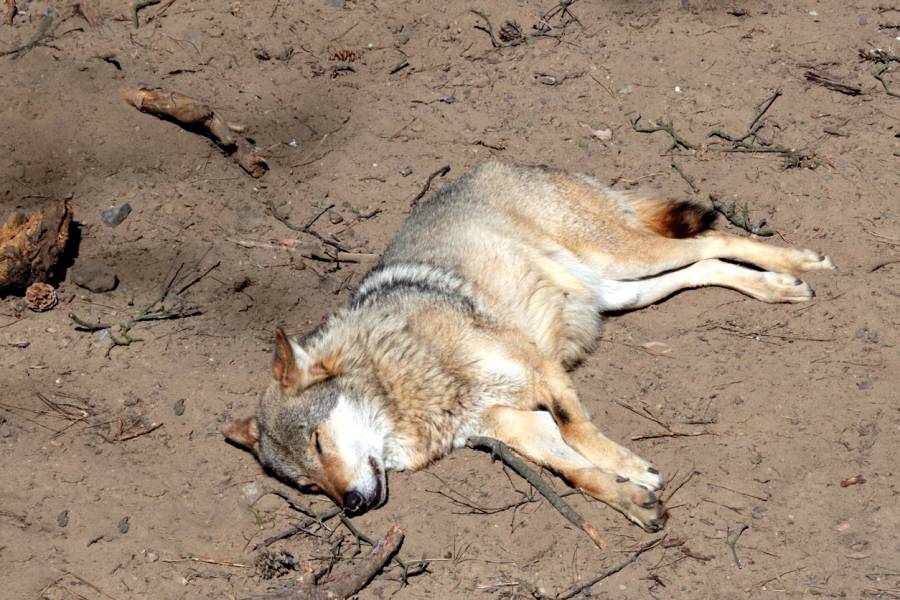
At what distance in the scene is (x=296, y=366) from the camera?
455 centimetres

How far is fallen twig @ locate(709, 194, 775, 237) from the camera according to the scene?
5.49 meters

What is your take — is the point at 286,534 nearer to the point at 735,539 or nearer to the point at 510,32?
the point at 735,539

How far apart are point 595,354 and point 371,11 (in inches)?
152

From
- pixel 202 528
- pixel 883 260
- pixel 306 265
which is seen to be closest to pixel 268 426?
pixel 202 528

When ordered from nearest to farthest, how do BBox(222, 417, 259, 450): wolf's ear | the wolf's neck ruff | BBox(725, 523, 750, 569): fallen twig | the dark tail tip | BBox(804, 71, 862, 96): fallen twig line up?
1. BBox(725, 523, 750, 569): fallen twig
2. BBox(222, 417, 259, 450): wolf's ear
3. the wolf's neck ruff
4. the dark tail tip
5. BBox(804, 71, 862, 96): fallen twig

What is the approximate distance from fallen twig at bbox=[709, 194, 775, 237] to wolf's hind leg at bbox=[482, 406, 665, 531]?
6.30ft

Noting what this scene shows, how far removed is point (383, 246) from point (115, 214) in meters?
1.95

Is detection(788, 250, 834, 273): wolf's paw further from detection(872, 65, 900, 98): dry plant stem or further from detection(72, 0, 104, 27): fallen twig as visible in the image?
detection(72, 0, 104, 27): fallen twig

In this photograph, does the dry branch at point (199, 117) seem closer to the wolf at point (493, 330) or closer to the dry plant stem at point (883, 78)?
the wolf at point (493, 330)

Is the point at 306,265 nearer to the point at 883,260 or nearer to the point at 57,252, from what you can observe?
the point at 57,252

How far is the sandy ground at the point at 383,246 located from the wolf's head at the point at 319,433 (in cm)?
21

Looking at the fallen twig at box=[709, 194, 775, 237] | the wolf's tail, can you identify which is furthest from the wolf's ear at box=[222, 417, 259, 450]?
the fallen twig at box=[709, 194, 775, 237]

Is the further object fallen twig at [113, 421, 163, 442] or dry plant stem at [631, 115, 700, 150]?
dry plant stem at [631, 115, 700, 150]

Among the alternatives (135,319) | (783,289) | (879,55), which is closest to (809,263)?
(783,289)
